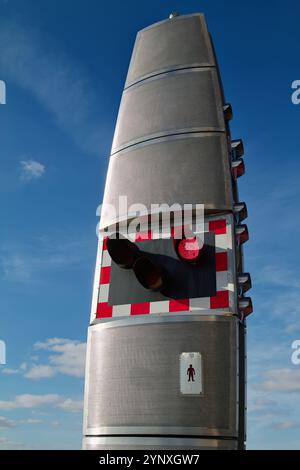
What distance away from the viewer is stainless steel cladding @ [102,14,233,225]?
4.04 m

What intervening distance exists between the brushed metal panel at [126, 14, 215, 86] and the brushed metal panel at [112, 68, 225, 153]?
13cm

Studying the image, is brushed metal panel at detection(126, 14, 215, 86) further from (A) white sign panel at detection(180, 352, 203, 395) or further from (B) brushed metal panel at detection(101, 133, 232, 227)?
(A) white sign panel at detection(180, 352, 203, 395)

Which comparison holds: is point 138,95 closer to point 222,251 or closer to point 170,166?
point 170,166

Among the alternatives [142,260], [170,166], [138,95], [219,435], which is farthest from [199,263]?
[138,95]

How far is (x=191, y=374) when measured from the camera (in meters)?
3.41

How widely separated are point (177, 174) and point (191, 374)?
1.62 metres

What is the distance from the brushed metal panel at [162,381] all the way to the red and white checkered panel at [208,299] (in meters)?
0.11

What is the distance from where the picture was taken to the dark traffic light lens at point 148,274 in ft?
12.1

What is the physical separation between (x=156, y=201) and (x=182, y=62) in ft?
4.77

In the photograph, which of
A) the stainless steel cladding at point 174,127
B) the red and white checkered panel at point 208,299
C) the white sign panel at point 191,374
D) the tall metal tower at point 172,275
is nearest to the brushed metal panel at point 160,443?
the tall metal tower at point 172,275

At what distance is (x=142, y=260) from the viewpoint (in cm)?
370

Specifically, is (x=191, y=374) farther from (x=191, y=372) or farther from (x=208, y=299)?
(x=208, y=299)

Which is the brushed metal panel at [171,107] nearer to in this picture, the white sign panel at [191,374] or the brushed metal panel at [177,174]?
the brushed metal panel at [177,174]

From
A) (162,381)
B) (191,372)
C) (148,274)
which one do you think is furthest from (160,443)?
(148,274)
